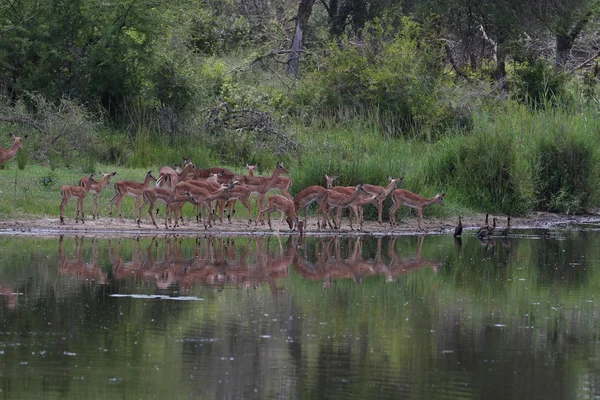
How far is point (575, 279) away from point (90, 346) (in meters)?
8.00

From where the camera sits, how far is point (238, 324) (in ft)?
37.7

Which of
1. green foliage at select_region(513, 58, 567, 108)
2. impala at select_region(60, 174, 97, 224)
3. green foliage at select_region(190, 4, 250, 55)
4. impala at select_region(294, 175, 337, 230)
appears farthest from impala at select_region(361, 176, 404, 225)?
green foliage at select_region(190, 4, 250, 55)

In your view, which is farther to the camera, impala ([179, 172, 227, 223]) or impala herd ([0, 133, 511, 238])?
impala ([179, 172, 227, 223])

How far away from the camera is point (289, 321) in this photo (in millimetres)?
11750

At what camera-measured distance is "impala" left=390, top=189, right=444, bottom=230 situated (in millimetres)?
20922

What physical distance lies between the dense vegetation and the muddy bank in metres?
1.14

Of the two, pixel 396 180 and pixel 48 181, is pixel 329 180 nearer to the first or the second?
pixel 396 180

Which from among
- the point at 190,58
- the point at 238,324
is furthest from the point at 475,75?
the point at 238,324

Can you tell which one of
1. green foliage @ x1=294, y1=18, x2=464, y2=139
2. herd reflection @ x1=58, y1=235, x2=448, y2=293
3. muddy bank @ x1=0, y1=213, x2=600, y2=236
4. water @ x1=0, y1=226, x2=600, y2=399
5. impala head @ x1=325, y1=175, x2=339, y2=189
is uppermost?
green foliage @ x1=294, y1=18, x2=464, y2=139

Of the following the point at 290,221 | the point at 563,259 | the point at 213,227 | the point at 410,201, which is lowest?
the point at 563,259

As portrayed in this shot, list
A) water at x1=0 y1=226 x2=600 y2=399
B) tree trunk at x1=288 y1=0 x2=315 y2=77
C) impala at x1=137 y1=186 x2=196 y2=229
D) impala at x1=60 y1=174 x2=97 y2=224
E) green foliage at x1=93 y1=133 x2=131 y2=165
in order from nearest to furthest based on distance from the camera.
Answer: water at x1=0 y1=226 x2=600 y2=399, impala at x1=60 y1=174 x2=97 y2=224, impala at x1=137 y1=186 x2=196 y2=229, green foliage at x1=93 y1=133 x2=131 y2=165, tree trunk at x1=288 y1=0 x2=315 y2=77

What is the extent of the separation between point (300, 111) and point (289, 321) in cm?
1860

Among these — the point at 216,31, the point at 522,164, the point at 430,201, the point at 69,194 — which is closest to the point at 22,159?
the point at 69,194

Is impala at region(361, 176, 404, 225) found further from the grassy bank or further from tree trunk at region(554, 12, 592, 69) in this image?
tree trunk at region(554, 12, 592, 69)
